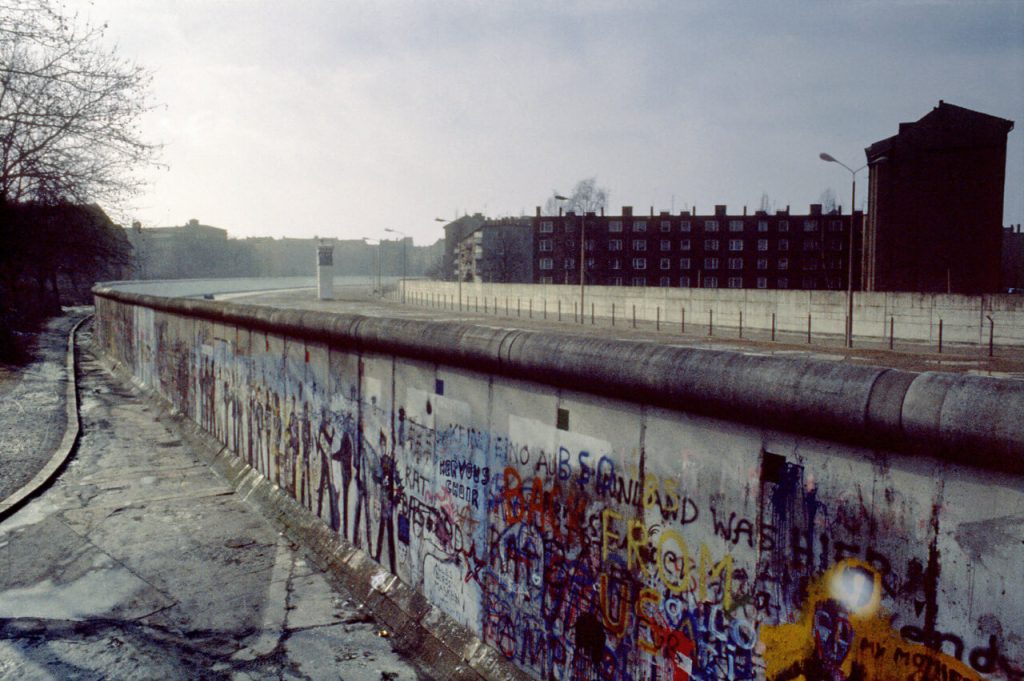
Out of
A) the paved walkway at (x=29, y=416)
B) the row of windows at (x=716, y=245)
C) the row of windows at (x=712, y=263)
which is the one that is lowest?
the paved walkway at (x=29, y=416)

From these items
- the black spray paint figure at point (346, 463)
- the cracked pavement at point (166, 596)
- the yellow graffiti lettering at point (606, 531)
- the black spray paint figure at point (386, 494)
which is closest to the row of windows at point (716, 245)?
the cracked pavement at point (166, 596)

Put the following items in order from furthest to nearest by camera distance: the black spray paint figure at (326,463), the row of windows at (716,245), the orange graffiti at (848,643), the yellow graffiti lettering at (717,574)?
the row of windows at (716,245) < the black spray paint figure at (326,463) < the yellow graffiti lettering at (717,574) < the orange graffiti at (848,643)

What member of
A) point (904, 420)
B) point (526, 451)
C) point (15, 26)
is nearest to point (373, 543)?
point (526, 451)

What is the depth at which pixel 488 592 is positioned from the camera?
6062 millimetres

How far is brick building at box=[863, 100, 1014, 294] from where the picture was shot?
4759 centimetres

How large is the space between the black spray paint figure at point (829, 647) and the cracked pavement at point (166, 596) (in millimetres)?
3795

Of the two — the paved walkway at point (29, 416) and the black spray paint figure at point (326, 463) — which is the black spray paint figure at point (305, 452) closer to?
the black spray paint figure at point (326, 463)

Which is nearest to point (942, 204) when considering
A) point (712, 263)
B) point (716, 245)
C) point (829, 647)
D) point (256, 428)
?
point (716, 245)

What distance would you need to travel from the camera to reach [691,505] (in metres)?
4.18

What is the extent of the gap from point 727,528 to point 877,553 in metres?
0.85

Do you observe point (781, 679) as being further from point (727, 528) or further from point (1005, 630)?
point (1005, 630)

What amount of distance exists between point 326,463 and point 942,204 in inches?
1963

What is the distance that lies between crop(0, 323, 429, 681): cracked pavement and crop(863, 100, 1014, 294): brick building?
48.1m

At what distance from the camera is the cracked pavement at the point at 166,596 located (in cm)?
641
